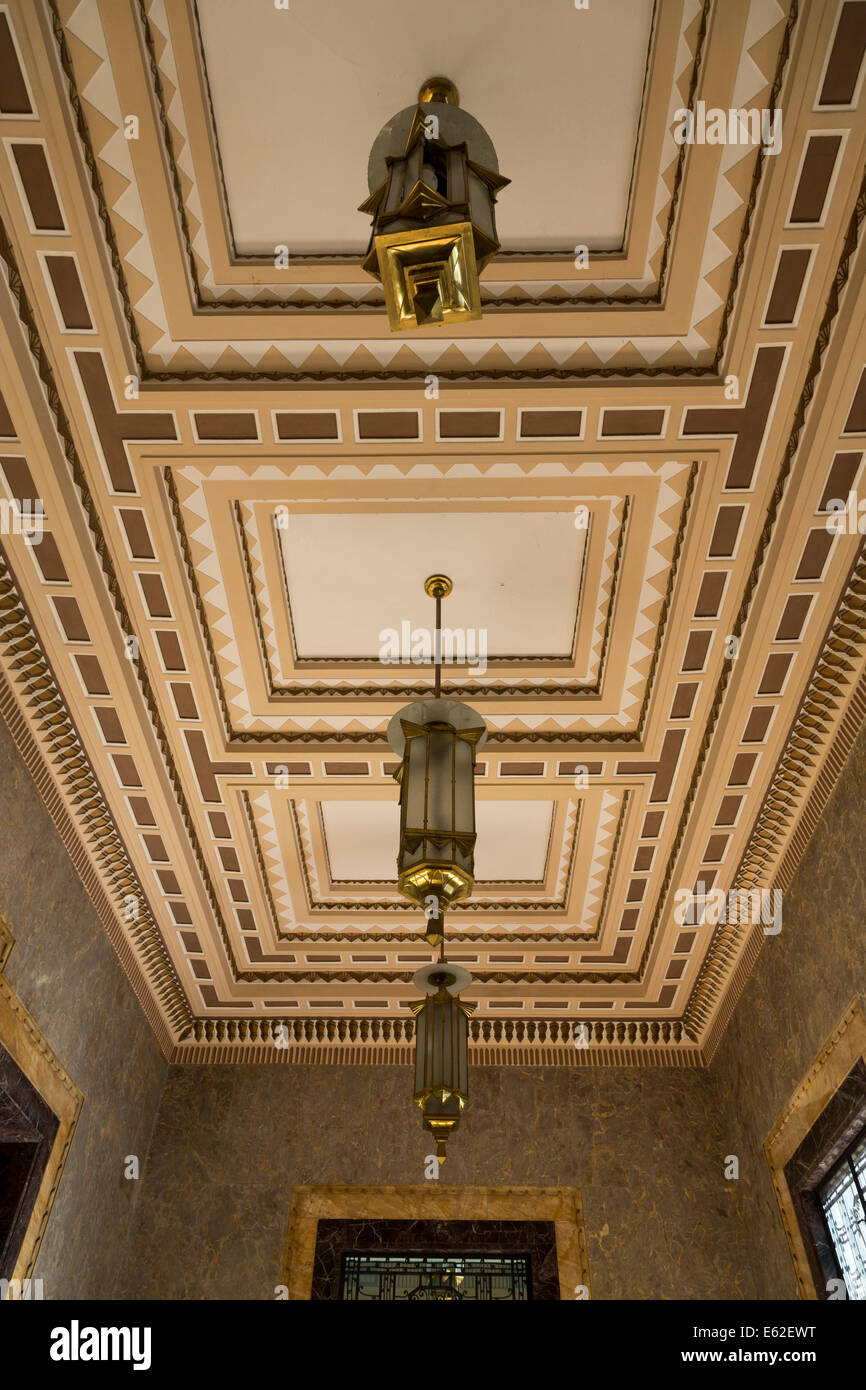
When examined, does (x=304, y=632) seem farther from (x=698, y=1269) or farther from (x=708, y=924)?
(x=698, y=1269)

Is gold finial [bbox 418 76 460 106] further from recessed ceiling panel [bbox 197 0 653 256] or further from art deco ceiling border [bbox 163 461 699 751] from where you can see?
art deco ceiling border [bbox 163 461 699 751]

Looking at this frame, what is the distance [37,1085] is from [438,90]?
4.67 m

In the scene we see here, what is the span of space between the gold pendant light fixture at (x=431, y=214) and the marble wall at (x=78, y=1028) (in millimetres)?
2933

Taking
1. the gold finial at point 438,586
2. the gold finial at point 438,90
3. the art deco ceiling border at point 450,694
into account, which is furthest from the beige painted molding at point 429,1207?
the gold finial at point 438,90

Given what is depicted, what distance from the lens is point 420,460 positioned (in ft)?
14.1

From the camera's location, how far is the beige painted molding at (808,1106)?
481 cm

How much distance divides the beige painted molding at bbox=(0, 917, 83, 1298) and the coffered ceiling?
2.92ft

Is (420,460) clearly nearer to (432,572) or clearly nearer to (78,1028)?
(432,572)

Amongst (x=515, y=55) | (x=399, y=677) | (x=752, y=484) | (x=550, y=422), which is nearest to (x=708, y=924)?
(x=399, y=677)

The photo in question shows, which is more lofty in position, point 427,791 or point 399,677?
point 399,677

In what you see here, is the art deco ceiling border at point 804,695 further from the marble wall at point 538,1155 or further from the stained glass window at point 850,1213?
the stained glass window at point 850,1213

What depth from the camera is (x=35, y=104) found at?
331 centimetres

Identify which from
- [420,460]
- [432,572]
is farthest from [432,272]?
[432,572]

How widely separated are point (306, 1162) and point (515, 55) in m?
6.26
